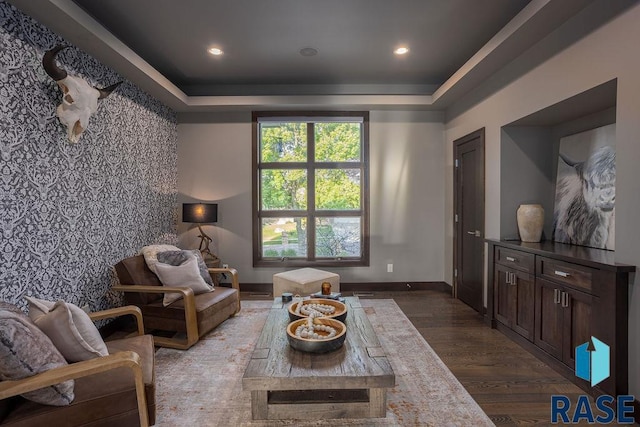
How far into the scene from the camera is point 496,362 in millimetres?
2695

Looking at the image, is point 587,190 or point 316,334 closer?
point 316,334

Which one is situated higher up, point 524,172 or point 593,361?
point 524,172

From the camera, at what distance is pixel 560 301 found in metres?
2.54

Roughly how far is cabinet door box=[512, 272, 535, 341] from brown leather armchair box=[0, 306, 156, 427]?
2959mm

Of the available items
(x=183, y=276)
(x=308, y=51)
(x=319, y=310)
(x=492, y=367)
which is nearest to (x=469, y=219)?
(x=492, y=367)

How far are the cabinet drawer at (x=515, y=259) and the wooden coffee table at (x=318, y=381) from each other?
1.71 m

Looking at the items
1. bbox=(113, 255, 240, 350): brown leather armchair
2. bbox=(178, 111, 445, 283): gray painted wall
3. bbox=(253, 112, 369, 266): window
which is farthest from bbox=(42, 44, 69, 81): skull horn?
bbox=(253, 112, 369, 266): window

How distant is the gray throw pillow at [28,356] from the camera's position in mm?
1386

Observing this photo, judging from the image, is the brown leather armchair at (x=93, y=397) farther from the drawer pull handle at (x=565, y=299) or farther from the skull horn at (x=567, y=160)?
the skull horn at (x=567, y=160)

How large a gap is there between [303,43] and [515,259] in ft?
9.97

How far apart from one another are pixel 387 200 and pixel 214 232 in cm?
265

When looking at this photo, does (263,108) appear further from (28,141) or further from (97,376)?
(97,376)

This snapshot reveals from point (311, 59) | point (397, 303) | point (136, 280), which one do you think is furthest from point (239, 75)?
point (397, 303)

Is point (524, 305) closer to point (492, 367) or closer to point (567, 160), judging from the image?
point (492, 367)
